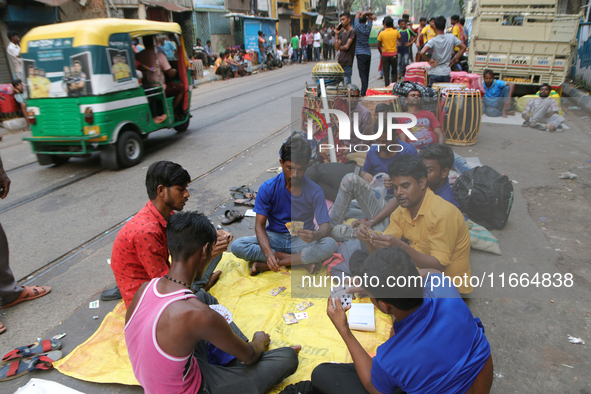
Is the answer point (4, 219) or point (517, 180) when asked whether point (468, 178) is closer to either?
point (517, 180)

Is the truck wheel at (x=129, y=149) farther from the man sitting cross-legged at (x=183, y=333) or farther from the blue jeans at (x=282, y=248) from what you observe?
the man sitting cross-legged at (x=183, y=333)

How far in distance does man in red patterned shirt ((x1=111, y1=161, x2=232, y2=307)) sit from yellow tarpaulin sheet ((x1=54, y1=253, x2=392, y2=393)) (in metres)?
0.37

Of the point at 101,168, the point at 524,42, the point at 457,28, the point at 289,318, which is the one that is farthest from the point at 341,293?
the point at 457,28

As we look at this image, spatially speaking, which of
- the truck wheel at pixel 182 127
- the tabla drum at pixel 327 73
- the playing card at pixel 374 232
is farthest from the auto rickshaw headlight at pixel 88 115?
the playing card at pixel 374 232

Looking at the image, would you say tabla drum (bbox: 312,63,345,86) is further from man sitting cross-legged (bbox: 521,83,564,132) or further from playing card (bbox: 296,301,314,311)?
man sitting cross-legged (bbox: 521,83,564,132)

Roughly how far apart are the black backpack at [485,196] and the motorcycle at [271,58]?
60.1 feet

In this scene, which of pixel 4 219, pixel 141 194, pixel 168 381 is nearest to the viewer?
pixel 168 381

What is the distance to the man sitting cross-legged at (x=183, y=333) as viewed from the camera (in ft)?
5.20

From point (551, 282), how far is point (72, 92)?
6226mm

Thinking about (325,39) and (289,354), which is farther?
(325,39)

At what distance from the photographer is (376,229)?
2.41 metres

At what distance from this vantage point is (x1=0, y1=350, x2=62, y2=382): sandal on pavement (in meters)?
2.34

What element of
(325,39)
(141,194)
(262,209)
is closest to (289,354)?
(262,209)

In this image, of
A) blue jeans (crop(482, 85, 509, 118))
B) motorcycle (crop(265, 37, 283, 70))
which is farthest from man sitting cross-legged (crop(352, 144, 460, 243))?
motorcycle (crop(265, 37, 283, 70))
